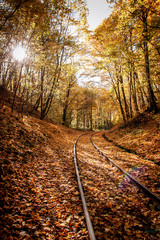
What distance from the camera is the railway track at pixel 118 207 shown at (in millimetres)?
2664

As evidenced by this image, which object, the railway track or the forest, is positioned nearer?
the railway track

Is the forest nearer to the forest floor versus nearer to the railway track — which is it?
the forest floor

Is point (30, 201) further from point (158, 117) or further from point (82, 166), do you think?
point (158, 117)

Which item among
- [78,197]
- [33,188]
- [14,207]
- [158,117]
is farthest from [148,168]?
[158,117]

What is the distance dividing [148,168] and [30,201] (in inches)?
193

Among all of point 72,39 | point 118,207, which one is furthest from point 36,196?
point 72,39

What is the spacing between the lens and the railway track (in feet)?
8.74

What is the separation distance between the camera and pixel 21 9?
693 centimetres

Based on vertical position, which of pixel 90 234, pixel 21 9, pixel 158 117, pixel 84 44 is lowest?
pixel 90 234

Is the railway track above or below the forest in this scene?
below

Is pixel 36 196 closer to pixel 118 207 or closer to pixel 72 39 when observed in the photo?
pixel 118 207

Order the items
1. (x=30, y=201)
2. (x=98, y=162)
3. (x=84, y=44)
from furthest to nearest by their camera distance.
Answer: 1. (x=84, y=44)
2. (x=98, y=162)
3. (x=30, y=201)

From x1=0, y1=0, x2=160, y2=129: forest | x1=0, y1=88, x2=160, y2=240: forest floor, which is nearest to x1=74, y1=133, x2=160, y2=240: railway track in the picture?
x1=0, y1=88, x2=160, y2=240: forest floor

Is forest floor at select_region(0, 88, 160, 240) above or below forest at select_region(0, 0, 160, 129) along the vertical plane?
below
